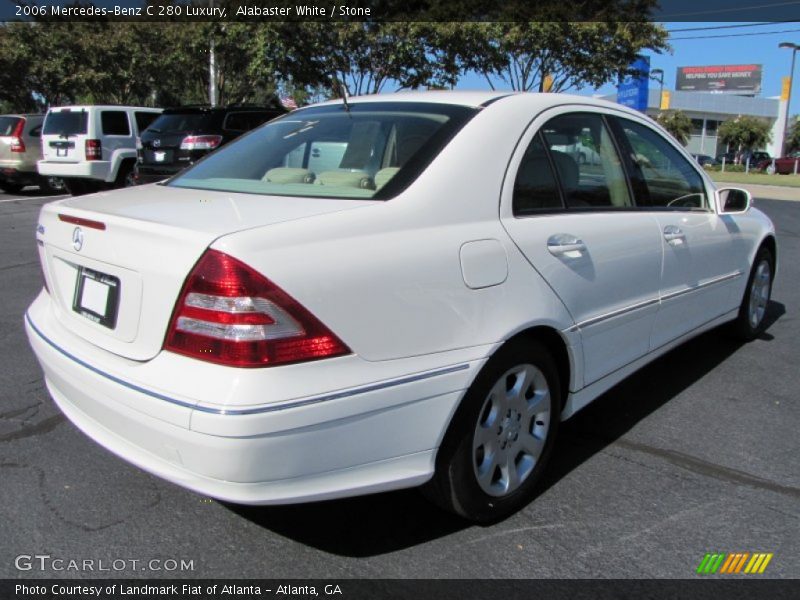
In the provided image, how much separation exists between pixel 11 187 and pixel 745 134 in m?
59.5

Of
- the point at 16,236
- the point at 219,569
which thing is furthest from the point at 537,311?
Answer: the point at 16,236

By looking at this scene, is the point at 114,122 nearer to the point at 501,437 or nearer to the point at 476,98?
the point at 476,98

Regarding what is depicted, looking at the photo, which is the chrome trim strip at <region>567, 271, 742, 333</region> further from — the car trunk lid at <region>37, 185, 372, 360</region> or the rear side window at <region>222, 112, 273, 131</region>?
the rear side window at <region>222, 112, 273, 131</region>

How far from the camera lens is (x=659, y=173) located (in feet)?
12.6

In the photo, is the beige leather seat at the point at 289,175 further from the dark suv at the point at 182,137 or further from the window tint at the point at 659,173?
the dark suv at the point at 182,137

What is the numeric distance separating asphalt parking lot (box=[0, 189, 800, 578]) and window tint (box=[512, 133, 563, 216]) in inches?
47.9

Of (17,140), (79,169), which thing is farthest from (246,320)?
(17,140)

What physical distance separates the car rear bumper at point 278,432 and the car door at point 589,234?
692mm

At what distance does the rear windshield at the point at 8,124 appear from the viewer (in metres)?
15.0

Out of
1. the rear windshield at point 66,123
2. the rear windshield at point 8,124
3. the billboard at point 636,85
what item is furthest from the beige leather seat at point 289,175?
the billboard at point 636,85

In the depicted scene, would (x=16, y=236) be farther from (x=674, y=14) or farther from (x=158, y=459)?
(x=674, y=14)

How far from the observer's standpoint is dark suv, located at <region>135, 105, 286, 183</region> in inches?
457

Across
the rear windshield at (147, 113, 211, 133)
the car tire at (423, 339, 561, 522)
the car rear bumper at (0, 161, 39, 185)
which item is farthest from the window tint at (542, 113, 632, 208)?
the car rear bumper at (0, 161, 39, 185)
